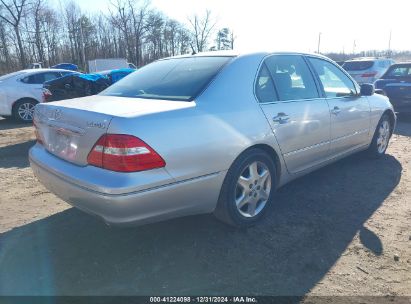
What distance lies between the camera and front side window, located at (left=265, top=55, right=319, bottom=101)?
366cm

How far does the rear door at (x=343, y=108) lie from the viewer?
4.27 metres

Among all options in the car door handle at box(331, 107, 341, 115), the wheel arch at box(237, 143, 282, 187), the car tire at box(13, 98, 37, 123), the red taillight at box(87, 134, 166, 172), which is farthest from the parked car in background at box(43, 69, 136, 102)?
the red taillight at box(87, 134, 166, 172)

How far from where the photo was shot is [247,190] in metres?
3.34

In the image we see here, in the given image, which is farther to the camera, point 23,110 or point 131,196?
point 23,110

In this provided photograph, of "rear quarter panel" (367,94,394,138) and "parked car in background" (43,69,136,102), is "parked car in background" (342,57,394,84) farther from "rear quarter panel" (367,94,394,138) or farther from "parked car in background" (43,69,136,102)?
"parked car in background" (43,69,136,102)

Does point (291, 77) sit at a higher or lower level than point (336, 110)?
higher

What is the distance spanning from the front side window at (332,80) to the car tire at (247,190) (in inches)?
55.0

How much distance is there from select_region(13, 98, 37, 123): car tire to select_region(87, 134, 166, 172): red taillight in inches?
344

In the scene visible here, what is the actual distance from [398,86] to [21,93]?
32.6 feet

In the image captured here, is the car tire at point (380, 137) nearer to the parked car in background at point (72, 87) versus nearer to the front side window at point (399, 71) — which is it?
the front side window at point (399, 71)

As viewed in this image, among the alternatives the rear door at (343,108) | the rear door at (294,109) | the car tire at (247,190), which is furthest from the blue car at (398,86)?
the car tire at (247,190)

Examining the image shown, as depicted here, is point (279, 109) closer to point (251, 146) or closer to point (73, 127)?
point (251, 146)

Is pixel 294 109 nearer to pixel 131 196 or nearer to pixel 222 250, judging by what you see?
pixel 222 250

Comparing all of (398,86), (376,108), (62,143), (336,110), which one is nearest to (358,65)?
(398,86)
